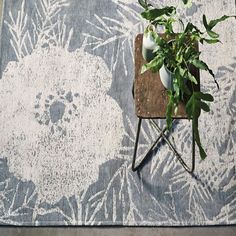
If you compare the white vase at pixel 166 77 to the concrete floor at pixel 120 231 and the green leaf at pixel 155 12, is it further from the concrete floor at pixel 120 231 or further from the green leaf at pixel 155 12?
the concrete floor at pixel 120 231

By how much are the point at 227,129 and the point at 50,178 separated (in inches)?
25.5

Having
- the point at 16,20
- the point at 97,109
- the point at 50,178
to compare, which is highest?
the point at 16,20

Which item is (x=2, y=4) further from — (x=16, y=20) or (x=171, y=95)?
(x=171, y=95)

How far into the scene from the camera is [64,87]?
1518 millimetres

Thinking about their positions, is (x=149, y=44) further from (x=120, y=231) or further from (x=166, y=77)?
(x=120, y=231)

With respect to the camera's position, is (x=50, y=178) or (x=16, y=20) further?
(x=16, y=20)

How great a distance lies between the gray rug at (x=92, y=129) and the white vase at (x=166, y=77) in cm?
41

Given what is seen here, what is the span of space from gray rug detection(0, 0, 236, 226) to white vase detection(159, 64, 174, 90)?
Result: 415 millimetres

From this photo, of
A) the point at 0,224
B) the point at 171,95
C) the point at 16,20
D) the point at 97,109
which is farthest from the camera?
the point at 16,20

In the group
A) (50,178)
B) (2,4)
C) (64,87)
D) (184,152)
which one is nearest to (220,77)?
(184,152)

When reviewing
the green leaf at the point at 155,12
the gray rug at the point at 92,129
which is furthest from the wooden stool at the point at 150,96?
the gray rug at the point at 92,129

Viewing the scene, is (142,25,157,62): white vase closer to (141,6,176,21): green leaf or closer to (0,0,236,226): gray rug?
(141,6,176,21): green leaf

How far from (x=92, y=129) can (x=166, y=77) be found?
1.63ft

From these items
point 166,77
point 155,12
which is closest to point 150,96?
point 166,77
